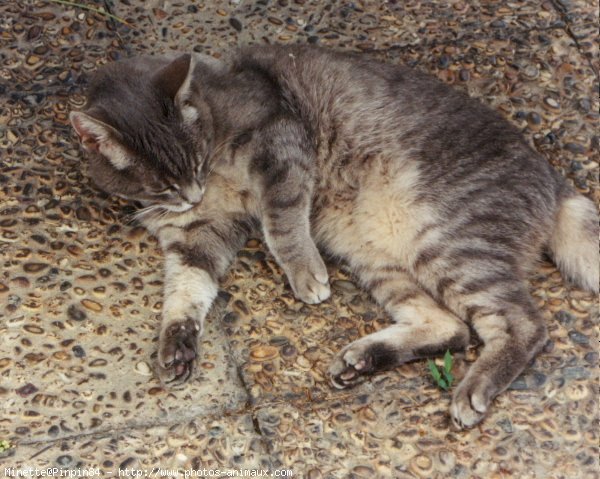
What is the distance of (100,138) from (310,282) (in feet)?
3.45

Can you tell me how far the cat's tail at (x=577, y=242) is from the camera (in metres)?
3.39

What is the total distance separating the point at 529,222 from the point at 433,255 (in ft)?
1.36

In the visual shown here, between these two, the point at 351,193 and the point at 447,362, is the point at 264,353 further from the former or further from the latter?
the point at 351,193

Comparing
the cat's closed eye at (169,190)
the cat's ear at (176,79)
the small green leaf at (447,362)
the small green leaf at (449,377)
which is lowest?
the small green leaf at (449,377)

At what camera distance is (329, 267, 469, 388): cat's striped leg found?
125 inches

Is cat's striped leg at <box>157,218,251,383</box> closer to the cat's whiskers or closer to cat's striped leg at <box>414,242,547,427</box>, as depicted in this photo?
the cat's whiskers

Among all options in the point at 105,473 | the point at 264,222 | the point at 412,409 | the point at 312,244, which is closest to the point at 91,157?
the point at 264,222

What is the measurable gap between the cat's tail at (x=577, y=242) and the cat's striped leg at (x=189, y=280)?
1395 mm

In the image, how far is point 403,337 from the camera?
128 inches

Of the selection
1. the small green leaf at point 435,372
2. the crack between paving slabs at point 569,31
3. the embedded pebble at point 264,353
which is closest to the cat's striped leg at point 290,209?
the embedded pebble at point 264,353


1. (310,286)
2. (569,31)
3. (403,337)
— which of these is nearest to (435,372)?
(403,337)

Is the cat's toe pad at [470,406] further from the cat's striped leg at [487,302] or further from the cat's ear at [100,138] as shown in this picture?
the cat's ear at [100,138]

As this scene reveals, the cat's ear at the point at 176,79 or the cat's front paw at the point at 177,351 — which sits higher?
the cat's ear at the point at 176,79

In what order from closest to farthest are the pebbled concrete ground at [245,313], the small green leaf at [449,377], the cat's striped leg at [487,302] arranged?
the pebbled concrete ground at [245,313] < the cat's striped leg at [487,302] < the small green leaf at [449,377]
